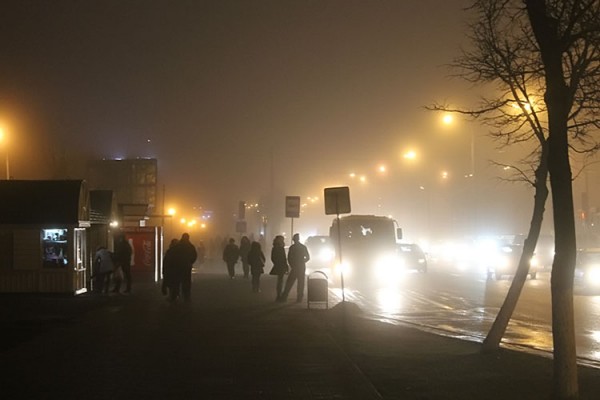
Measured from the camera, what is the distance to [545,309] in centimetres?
2541

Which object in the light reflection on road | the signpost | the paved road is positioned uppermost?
the signpost

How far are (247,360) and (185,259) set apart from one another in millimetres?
11437

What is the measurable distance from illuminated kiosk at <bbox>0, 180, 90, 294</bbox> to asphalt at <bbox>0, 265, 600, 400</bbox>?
544cm

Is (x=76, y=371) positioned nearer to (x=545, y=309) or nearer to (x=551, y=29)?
(x=551, y=29)

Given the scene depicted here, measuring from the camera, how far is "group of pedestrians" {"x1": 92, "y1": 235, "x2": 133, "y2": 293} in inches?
1086

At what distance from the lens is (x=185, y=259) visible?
24609mm

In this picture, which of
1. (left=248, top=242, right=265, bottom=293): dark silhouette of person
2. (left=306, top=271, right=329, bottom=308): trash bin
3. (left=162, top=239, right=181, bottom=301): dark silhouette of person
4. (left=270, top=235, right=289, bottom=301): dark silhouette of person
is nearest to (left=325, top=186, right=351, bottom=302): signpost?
(left=306, top=271, right=329, bottom=308): trash bin

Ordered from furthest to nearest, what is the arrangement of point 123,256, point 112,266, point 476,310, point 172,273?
point 123,256 < point 112,266 < point 476,310 < point 172,273

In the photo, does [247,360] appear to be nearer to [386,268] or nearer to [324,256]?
[386,268]

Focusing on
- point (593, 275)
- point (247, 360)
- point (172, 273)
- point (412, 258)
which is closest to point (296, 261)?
point (172, 273)

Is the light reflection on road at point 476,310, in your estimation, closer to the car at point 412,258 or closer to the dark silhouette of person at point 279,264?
the dark silhouette of person at point 279,264

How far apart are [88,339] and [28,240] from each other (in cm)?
1223

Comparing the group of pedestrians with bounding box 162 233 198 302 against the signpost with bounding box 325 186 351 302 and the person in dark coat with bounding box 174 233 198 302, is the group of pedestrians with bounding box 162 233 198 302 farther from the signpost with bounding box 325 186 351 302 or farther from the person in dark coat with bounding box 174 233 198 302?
the signpost with bounding box 325 186 351 302

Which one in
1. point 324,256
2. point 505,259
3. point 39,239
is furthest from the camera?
point 324,256
